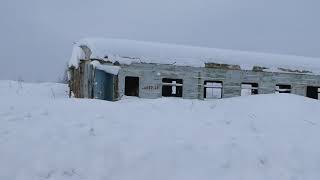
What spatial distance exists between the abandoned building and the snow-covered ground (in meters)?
12.8

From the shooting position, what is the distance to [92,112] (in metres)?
6.91

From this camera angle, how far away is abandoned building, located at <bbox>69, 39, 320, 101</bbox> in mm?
20516

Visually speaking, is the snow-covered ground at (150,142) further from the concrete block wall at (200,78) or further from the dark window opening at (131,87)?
the dark window opening at (131,87)

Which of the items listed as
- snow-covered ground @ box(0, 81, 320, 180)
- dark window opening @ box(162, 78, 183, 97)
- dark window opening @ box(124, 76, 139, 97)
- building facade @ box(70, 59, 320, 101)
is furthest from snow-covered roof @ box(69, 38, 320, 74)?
snow-covered ground @ box(0, 81, 320, 180)

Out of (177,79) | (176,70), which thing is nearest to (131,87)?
(177,79)

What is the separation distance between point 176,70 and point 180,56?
2.37 ft

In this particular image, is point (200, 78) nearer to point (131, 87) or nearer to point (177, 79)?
point (177, 79)

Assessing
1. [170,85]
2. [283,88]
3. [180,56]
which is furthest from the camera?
[283,88]

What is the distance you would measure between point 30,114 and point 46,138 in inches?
37.1

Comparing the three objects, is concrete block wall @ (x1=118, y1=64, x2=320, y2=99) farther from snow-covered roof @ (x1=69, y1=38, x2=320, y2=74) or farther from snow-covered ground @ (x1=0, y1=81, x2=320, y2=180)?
snow-covered ground @ (x1=0, y1=81, x2=320, y2=180)

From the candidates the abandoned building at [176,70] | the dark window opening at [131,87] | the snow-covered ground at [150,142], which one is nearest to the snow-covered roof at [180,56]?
the abandoned building at [176,70]

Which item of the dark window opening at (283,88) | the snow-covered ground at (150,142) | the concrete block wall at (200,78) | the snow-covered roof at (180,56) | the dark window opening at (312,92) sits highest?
the snow-covered roof at (180,56)

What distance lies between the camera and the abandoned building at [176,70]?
67.3ft

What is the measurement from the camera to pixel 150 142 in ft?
19.9
